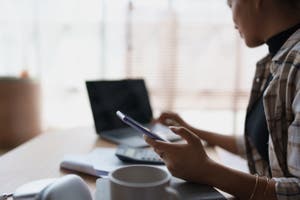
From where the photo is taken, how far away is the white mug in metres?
0.49

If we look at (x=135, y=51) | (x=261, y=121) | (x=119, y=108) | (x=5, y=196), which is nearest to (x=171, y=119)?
(x=119, y=108)

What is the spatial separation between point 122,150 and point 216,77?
241 centimetres

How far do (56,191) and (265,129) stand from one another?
0.57 meters

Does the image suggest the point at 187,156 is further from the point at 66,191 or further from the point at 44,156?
the point at 44,156

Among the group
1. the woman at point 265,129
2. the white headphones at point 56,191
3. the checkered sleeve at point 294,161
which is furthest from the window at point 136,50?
the white headphones at point 56,191

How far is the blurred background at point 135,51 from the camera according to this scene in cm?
306

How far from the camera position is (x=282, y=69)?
0.77 metres

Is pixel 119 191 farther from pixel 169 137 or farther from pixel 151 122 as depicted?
pixel 151 122

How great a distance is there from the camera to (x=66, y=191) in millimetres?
568

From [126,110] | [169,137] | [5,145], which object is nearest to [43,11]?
[5,145]

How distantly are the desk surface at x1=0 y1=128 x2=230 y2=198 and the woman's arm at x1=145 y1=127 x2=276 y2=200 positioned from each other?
19 cm

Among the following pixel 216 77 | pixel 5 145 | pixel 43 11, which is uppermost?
pixel 43 11

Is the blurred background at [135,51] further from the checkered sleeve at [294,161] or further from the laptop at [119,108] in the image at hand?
the checkered sleeve at [294,161]

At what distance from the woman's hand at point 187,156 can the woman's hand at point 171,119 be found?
0.56 m
